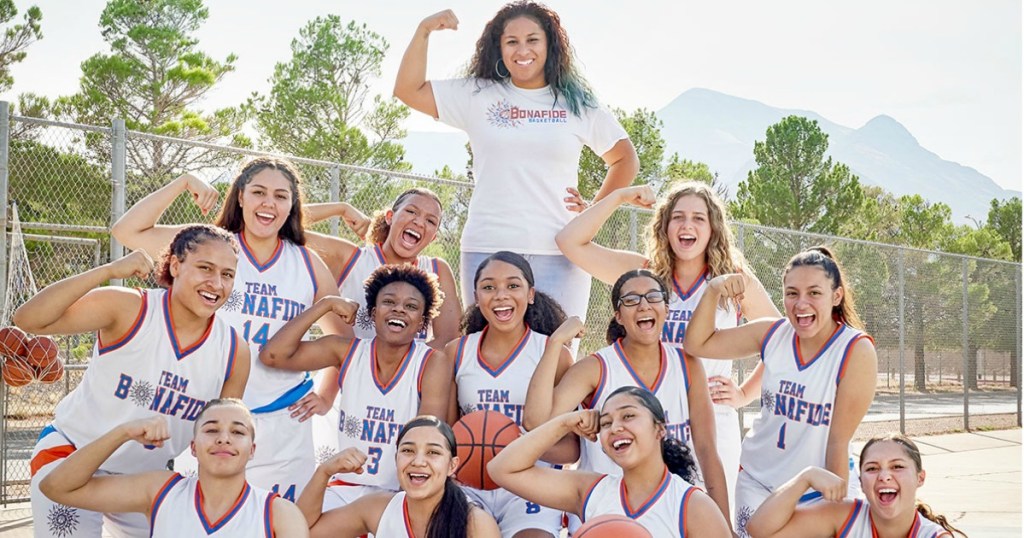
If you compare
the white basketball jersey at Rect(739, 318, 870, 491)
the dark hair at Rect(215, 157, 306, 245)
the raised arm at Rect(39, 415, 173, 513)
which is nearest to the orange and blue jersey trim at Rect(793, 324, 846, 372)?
the white basketball jersey at Rect(739, 318, 870, 491)

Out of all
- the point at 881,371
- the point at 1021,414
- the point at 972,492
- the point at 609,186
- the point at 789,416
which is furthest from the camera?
the point at 1021,414

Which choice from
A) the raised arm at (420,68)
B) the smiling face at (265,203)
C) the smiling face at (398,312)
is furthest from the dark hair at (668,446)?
the raised arm at (420,68)

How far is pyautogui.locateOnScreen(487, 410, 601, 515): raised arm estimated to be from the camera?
3930 mm

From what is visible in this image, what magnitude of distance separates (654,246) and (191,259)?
7.19 ft

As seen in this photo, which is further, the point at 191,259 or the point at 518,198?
the point at 518,198

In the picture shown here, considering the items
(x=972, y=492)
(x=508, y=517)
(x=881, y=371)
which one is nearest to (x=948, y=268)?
(x=881, y=371)

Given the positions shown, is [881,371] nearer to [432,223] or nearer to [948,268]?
[948,268]

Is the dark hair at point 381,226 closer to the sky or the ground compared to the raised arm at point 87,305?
closer to the sky

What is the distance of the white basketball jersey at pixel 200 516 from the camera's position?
3.73 metres

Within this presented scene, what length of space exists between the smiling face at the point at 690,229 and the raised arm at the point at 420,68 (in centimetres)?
132

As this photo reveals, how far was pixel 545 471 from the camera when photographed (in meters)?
3.97

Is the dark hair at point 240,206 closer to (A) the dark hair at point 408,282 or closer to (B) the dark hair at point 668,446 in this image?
(A) the dark hair at point 408,282

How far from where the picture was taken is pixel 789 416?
4.31 m

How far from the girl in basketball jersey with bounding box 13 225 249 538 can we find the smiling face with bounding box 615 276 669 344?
1632 mm
